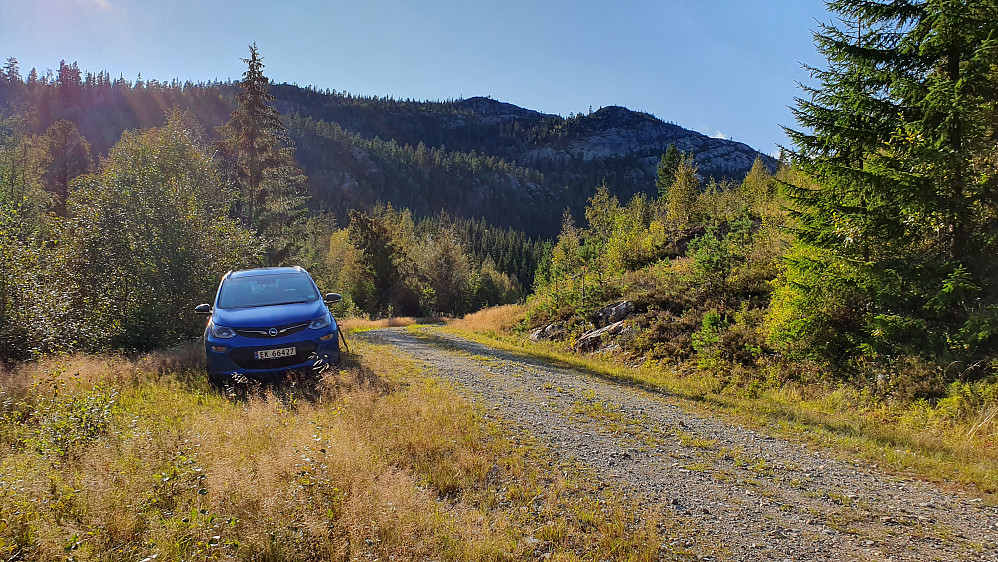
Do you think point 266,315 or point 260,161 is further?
point 260,161

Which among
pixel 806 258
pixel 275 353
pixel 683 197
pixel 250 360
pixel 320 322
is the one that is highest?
pixel 683 197

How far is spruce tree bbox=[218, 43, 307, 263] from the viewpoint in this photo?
2233 cm

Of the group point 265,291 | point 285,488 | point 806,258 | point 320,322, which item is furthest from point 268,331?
point 806,258

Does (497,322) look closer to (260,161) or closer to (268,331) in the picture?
(260,161)

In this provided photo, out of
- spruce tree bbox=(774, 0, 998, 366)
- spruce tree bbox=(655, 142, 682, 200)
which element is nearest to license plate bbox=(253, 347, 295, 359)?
spruce tree bbox=(774, 0, 998, 366)

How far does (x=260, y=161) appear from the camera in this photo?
2280cm

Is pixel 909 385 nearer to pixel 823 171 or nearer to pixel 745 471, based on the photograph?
pixel 823 171

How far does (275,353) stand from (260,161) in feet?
64.3

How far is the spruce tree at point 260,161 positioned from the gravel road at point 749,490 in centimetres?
1999

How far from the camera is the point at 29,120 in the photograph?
2680 inches

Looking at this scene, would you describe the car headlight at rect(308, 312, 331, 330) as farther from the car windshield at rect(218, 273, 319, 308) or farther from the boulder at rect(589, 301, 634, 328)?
the boulder at rect(589, 301, 634, 328)

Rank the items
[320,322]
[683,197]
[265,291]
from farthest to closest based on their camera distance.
Result: [683,197] → [265,291] → [320,322]

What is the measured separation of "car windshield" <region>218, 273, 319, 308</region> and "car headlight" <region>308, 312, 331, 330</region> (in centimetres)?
71

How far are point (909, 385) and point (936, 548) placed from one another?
17.2 ft
